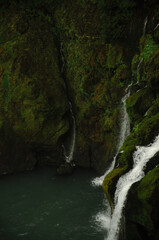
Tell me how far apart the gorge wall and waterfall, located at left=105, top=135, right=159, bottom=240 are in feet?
18.7

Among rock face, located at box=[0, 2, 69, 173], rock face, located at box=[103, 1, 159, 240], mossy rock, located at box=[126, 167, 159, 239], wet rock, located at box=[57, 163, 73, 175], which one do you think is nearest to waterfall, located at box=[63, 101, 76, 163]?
rock face, located at box=[0, 2, 69, 173]

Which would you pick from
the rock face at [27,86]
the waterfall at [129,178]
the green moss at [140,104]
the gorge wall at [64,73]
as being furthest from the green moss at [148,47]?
the rock face at [27,86]

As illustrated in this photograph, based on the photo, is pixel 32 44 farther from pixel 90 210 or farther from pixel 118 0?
pixel 90 210

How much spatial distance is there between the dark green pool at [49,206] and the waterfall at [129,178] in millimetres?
2672

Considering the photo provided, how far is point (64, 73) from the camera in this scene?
50.3ft

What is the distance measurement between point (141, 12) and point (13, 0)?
8.10 m

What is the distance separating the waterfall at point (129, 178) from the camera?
21.3ft

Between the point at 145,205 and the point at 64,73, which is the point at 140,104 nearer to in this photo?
the point at 145,205

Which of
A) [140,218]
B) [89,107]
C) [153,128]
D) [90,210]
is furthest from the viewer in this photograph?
[89,107]

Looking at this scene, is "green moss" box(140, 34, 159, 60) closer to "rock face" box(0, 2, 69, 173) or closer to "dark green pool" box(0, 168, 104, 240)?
"rock face" box(0, 2, 69, 173)

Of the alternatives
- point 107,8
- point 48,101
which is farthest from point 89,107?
point 107,8

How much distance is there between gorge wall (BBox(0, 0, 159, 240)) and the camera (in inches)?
504

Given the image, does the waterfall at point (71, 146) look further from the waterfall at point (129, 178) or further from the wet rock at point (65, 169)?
the waterfall at point (129, 178)

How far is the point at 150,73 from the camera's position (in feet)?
29.6
